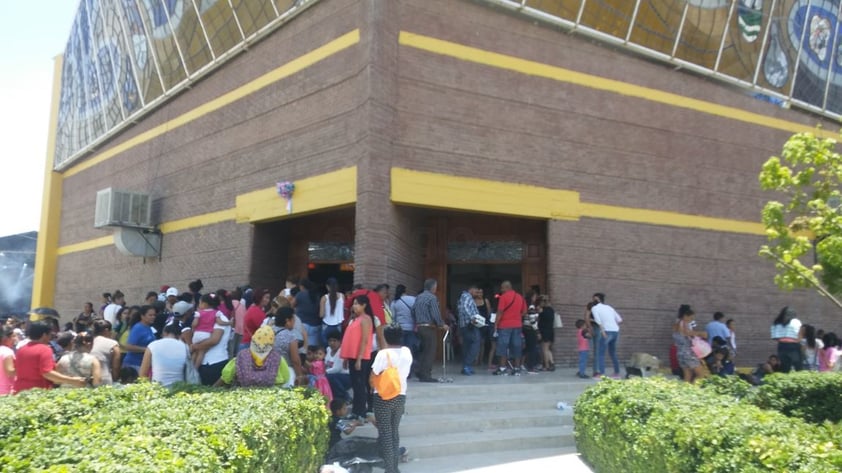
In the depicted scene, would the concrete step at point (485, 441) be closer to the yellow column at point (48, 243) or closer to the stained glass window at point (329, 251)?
the stained glass window at point (329, 251)

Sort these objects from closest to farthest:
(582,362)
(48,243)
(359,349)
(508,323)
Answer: (359,349) → (582,362) → (508,323) → (48,243)

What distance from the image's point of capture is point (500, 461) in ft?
24.7

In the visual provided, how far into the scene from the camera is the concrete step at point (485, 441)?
760 centimetres

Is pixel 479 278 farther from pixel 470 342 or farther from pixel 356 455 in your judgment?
pixel 356 455

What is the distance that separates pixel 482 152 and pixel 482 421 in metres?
5.53

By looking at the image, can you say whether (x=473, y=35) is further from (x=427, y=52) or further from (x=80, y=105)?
(x=80, y=105)

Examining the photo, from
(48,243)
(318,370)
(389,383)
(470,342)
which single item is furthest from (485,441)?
(48,243)

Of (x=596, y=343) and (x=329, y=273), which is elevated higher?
(x=329, y=273)

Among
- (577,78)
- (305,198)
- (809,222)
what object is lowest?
(809,222)

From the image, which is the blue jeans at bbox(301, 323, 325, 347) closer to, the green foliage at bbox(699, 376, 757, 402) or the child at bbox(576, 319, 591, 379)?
the child at bbox(576, 319, 591, 379)

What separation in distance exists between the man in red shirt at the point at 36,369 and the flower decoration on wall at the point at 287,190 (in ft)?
20.0

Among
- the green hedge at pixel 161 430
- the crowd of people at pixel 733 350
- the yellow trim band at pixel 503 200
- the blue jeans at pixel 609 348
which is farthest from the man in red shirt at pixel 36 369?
the crowd of people at pixel 733 350

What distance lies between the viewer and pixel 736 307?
14359 mm

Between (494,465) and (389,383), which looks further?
(494,465)
